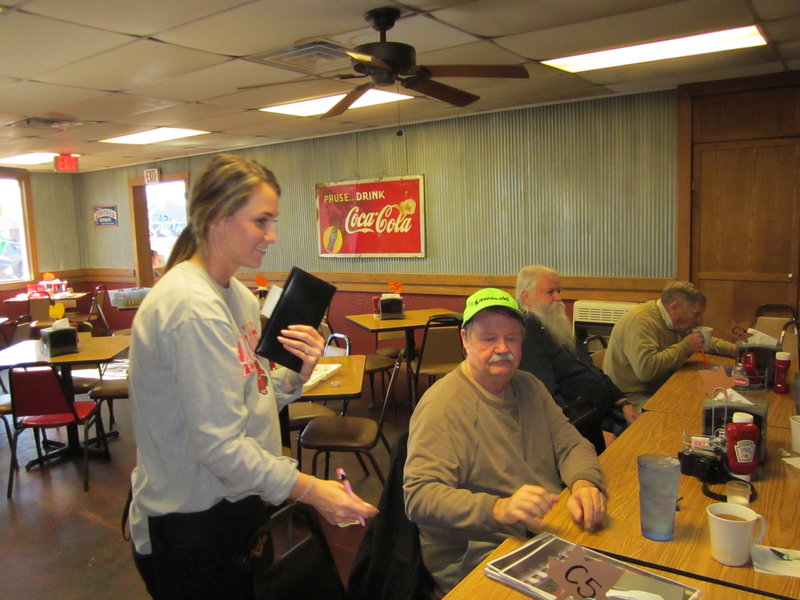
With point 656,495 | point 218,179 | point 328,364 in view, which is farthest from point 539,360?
point 218,179

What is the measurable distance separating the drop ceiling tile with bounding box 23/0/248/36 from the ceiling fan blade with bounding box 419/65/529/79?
1047 millimetres

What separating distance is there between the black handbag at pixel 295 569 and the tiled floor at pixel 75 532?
1.68 metres

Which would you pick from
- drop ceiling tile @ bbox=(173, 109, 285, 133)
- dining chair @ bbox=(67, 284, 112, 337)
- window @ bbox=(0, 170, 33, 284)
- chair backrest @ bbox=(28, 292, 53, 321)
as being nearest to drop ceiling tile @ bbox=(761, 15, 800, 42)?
drop ceiling tile @ bbox=(173, 109, 285, 133)

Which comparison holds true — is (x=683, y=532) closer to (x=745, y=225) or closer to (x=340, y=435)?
(x=340, y=435)

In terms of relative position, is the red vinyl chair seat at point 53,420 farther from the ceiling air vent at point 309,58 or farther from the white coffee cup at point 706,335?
the white coffee cup at point 706,335

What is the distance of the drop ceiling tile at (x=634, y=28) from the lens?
327cm

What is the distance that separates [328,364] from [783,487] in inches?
100

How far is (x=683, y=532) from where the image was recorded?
148 cm

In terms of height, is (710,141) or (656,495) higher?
(710,141)

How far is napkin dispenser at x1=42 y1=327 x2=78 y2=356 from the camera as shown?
14.1ft

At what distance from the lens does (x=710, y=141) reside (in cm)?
512

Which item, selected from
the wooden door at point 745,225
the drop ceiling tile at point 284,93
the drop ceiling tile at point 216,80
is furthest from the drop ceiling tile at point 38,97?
the wooden door at point 745,225

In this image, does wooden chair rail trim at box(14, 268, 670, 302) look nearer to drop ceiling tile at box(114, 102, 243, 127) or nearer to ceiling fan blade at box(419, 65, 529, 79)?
drop ceiling tile at box(114, 102, 243, 127)

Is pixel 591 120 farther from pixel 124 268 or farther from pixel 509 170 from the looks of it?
pixel 124 268
